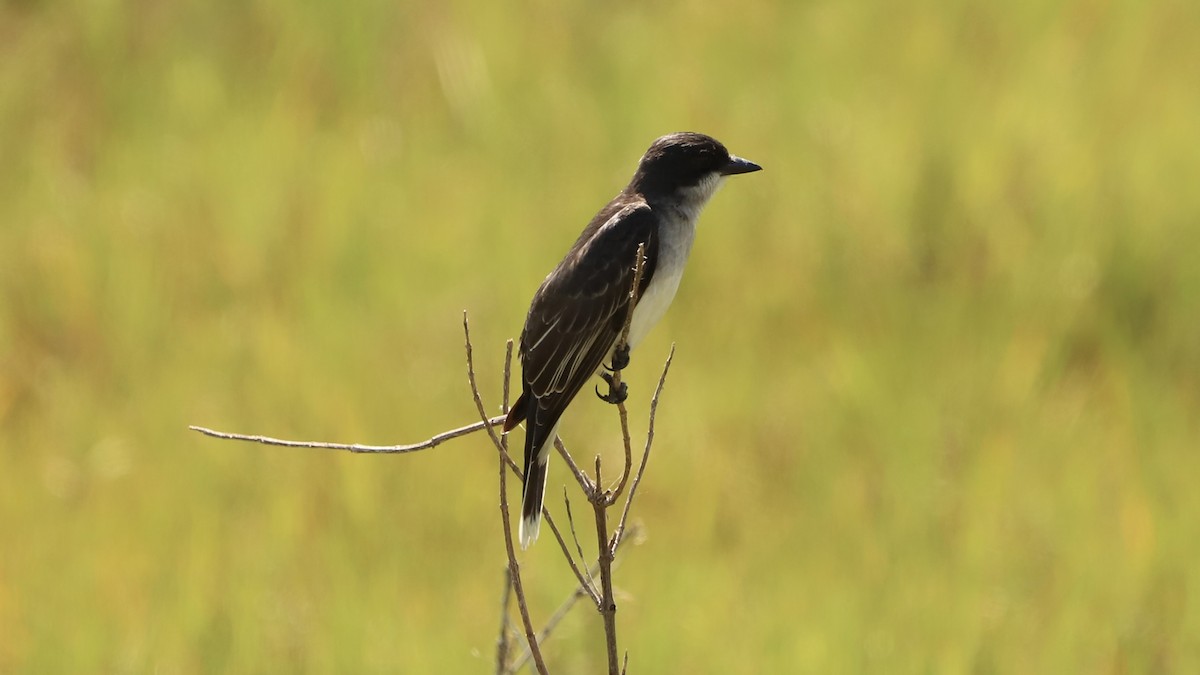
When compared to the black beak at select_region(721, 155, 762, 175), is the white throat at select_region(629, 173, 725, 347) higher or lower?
lower

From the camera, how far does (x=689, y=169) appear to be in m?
5.28

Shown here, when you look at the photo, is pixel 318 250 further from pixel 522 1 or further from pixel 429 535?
pixel 522 1

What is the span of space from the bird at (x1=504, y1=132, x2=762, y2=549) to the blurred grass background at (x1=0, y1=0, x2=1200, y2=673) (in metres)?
1.61

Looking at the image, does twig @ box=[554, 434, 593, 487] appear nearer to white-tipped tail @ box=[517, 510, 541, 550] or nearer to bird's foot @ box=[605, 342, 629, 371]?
bird's foot @ box=[605, 342, 629, 371]

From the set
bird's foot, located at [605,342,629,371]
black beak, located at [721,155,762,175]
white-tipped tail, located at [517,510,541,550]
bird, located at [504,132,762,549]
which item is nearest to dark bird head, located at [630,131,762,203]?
black beak, located at [721,155,762,175]

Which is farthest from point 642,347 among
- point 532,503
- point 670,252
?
point 532,503

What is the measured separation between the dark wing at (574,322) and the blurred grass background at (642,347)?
5.47ft

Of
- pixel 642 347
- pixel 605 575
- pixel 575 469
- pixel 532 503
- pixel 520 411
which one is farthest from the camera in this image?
pixel 642 347

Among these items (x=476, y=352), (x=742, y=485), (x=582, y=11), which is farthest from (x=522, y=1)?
(x=742, y=485)

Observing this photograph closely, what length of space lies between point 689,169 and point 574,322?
2.80ft

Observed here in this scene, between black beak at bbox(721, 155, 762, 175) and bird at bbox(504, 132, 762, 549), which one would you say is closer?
bird at bbox(504, 132, 762, 549)

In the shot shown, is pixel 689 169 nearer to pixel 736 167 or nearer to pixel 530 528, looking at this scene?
pixel 736 167

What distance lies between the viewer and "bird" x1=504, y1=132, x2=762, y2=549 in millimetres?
4566

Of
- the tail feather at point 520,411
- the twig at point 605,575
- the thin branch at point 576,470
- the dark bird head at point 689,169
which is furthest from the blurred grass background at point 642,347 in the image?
the twig at point 605,575
